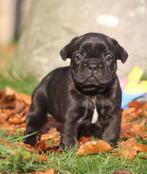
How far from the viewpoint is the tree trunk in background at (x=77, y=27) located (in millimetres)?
8727

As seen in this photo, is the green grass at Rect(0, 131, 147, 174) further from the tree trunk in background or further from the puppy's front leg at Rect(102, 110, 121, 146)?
the tree trunk in background

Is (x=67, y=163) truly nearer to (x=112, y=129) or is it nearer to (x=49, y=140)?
(x=112, y=129)

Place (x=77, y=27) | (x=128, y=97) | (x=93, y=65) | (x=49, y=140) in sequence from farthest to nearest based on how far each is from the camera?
(x=77, y=27) < (x=128, y=97) < (x=49, y=140) < (x=93, y=65)

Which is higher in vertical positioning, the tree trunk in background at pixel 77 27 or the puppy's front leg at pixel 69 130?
the tree trunk in background at pixel 77 27

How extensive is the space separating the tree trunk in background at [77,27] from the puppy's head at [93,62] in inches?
125

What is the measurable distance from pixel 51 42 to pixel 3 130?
11.8 ft

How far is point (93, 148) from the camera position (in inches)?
205

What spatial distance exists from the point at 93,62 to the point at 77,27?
3.65 meters

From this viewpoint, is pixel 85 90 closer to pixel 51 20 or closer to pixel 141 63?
pixel 141 63

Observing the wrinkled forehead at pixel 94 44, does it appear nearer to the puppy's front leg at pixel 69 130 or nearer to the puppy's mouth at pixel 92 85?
the puppy's mouth at pixel 92 85

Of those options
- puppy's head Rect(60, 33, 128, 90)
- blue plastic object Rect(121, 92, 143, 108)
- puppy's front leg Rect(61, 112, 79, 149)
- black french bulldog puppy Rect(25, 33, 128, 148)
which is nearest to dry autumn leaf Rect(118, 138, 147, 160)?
black french bulldog puppy Rect(25, 33, 128, 148)

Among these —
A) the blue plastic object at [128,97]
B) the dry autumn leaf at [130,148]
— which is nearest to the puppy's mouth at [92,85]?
the dry autumn leaf at [130,148]

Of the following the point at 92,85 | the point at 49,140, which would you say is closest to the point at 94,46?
the point at 92,85

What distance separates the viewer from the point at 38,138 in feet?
19.8
